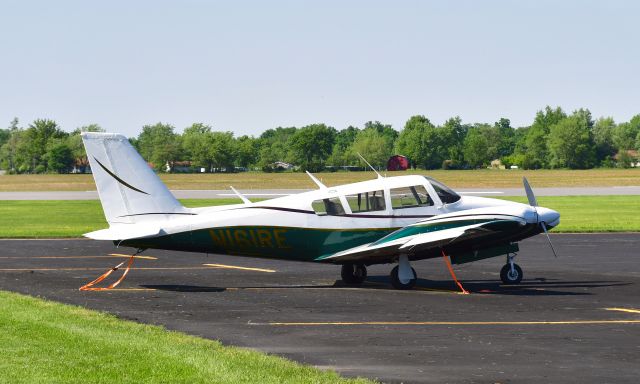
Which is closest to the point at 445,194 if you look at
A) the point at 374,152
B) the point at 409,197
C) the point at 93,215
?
the point at 409,197

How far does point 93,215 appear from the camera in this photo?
55938 millimetres

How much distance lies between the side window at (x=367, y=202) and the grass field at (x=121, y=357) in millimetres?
7021

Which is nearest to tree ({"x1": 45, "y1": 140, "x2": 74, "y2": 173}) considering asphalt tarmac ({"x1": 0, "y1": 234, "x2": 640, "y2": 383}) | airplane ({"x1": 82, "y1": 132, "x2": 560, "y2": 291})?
asphalt tarmac ({"x1": 0, "y1": 234, "x2": 640, "y2": 383})

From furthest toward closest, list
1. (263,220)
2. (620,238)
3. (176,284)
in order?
(620,238)
(176,284)
(263,220)

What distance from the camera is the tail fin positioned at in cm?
2203

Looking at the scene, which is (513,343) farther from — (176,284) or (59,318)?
(176,284)

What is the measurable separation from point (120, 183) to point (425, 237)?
6849 millimetres

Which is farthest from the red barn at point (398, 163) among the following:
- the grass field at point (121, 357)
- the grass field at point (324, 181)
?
the grass field at point (121, 357)

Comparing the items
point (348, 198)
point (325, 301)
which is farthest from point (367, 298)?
point (348, 198)

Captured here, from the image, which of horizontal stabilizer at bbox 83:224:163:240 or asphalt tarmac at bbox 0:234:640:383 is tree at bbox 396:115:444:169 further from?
horizontal stabilizer at bbox 83:224:163:240

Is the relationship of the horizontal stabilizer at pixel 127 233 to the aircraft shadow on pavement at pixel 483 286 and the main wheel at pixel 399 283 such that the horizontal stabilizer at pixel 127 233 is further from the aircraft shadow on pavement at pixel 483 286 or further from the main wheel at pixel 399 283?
the main wheel at pixel 399 283

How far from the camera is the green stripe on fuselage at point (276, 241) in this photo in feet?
72.6

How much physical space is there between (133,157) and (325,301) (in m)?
5.55

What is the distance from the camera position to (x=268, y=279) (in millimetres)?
25188
